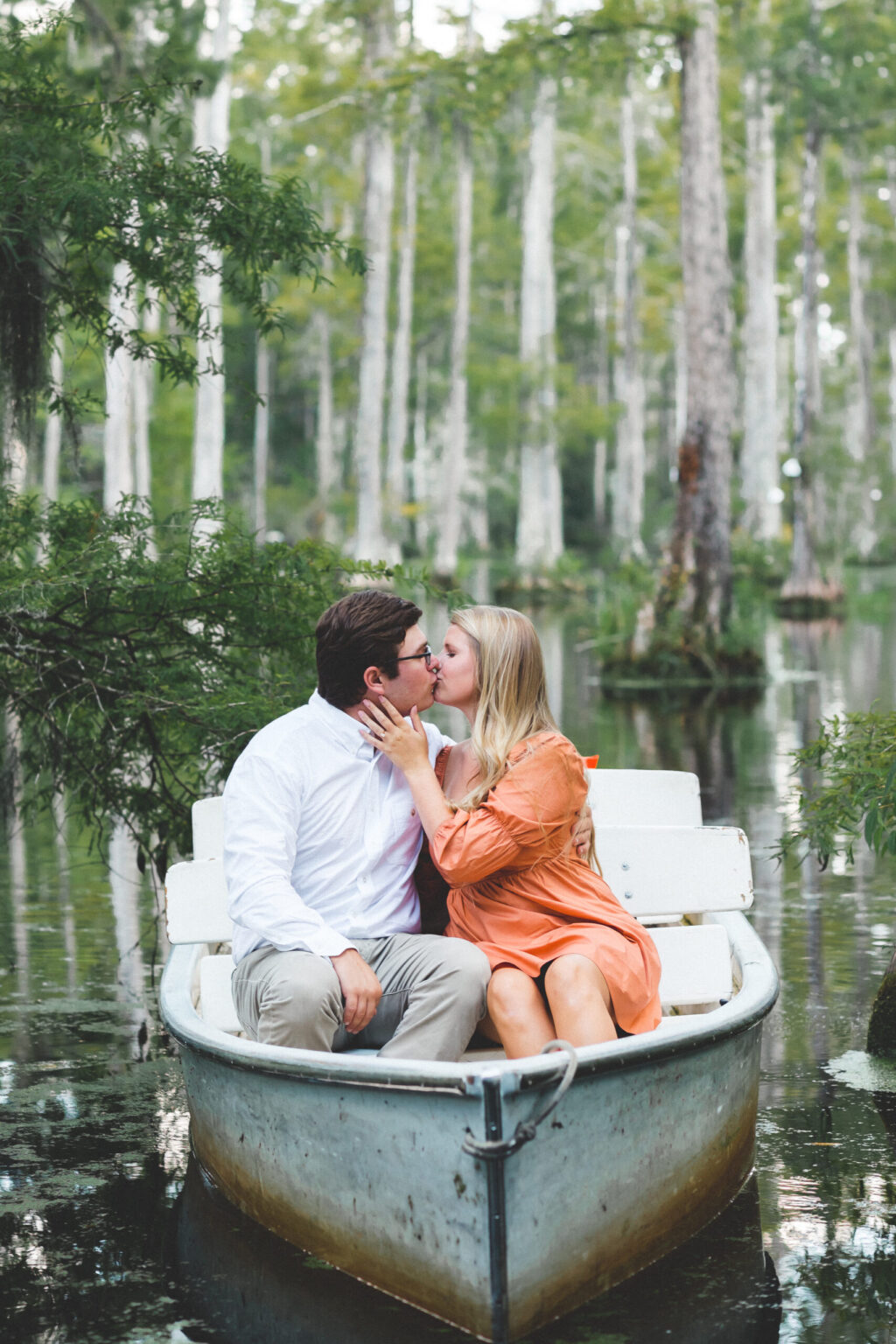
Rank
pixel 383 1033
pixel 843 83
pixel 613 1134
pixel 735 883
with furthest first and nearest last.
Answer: pixel 843 83
pixel 735 883
pixel 383 1033
pixel 613 1134

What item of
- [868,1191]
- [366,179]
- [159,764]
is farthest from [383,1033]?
[366,179]

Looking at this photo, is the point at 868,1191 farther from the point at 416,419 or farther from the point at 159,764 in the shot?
the point at 416,419

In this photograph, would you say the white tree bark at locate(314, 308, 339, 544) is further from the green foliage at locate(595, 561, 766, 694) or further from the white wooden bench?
the white wooden bench

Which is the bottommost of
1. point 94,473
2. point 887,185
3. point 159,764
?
point 159,764

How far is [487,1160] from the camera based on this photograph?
12.1 ft

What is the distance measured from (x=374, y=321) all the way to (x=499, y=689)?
2864 cm

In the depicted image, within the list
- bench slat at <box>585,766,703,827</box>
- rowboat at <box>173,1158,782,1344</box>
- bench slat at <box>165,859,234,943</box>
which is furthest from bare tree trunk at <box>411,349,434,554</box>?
rowboat at <box>173,1158,782,1344</box>

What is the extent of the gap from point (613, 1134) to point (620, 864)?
163 cm

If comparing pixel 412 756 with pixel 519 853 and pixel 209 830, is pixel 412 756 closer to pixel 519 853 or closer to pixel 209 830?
pixel 519 853

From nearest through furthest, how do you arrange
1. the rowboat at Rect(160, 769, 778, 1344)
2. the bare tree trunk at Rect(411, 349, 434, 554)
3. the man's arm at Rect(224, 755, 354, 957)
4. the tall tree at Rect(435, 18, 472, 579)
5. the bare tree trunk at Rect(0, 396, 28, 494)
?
the rowboat at Rect(160, 769, 778, 1344) < the man's arm at Rect(224, 755, 354, 957) < the bare tree trunk at Rect(0, 396, 28, 494) < the tall tree at Rect(435, 18, 472, 579) < the bare tree trunk at Rect(411, 349, 434, 554)

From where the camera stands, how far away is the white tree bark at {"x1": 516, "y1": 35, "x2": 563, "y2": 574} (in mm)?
39094

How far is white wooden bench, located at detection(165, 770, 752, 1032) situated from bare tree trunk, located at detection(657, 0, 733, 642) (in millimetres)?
12885

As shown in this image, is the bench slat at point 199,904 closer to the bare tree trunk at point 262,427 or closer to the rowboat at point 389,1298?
the rowboat at point 389,1298

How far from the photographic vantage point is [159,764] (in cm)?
698
